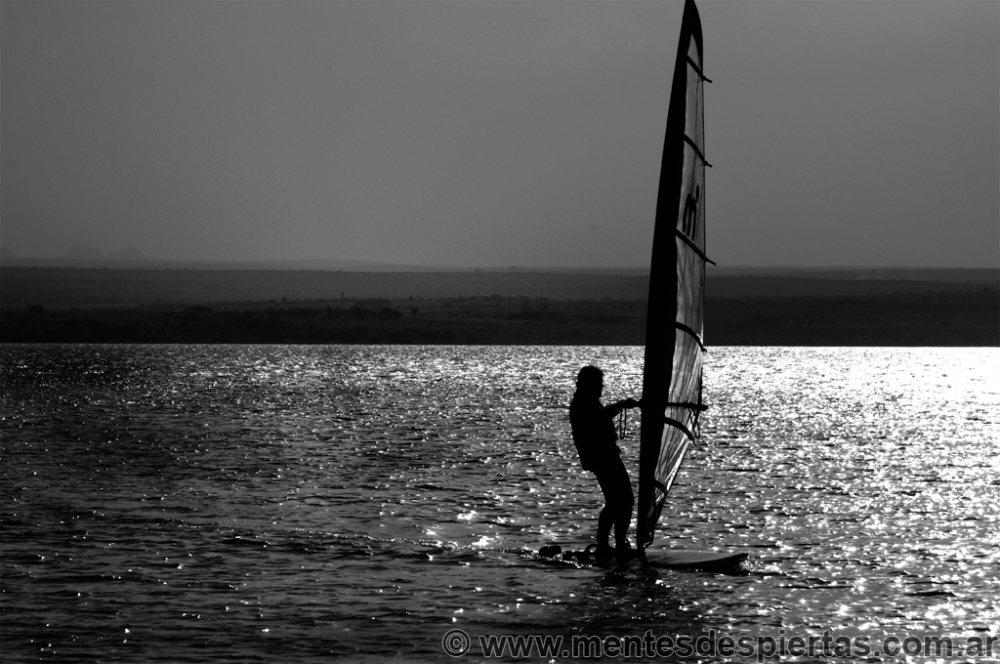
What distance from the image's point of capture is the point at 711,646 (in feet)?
33.0

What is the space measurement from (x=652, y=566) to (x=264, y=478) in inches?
448

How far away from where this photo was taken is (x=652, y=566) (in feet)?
43.5

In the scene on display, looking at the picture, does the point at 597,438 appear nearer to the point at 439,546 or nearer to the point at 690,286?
the point at 690,286

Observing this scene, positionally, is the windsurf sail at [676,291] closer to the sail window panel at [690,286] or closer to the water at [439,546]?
the sail window panel at [690,286]

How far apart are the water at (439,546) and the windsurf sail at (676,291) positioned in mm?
1368

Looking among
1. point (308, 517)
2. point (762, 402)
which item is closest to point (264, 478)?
point (308, 517)

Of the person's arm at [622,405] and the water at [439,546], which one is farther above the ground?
the person's arm at [622,405]

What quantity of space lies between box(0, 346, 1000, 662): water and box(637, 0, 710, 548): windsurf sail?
53.9 inches

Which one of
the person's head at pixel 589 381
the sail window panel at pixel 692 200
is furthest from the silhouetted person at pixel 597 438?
the sail window panel at pixel 692 200

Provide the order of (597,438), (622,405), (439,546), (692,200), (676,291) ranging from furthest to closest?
1. (439,546)
2. (692,200)
3. (597,438)
4. (676,291)
5. (622,405)

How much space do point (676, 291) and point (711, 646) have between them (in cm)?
386

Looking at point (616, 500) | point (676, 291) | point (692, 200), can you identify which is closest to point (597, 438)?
point (616, 500)

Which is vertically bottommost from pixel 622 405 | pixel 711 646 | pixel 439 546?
pixel 439 546

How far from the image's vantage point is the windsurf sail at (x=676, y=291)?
12.3m
